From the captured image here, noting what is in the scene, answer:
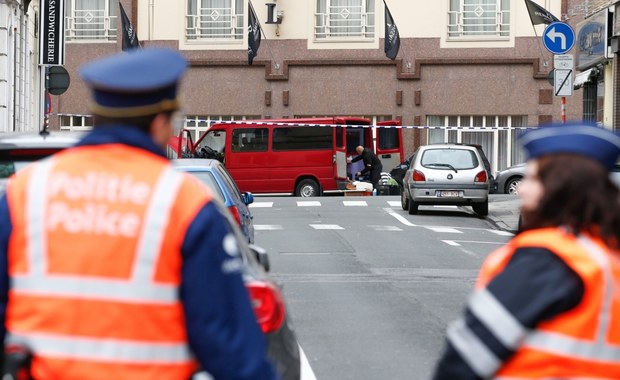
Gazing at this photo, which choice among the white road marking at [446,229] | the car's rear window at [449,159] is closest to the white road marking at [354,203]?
the car's rear window at [449,159]

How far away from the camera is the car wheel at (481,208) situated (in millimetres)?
28078

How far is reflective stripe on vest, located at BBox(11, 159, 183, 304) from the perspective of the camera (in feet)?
10.8

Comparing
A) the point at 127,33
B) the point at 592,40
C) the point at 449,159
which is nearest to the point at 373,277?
the point at 449,159

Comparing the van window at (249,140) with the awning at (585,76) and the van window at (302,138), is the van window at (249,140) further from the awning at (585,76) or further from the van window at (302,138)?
the awning at (585,76)

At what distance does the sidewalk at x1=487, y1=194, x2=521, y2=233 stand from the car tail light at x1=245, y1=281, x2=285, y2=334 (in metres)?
18.6

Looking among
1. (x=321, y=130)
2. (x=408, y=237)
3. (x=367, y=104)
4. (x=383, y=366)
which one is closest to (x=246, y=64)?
(x=367, y=104)

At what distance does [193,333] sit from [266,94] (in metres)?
45.2

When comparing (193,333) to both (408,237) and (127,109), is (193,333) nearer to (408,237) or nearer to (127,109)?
(127,109)

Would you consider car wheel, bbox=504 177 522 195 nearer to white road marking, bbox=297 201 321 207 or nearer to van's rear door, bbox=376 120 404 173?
van's rear door, bbox=376 120 404 173

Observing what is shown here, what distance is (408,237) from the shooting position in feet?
72.0

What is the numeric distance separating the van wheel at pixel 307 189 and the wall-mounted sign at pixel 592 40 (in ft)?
28.8

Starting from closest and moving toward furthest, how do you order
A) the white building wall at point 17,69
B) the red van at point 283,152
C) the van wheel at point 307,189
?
the white building wall at point 17,69, the van wheel at point 307,189, the red van at point 283,152

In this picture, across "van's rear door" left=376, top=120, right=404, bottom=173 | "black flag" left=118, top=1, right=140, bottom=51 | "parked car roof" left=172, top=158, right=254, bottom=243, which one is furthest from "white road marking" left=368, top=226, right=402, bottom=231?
"black flag" left=118, top=1, right=140, bottom=51

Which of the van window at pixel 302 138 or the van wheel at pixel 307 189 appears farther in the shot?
the van window at pixel 302 138
